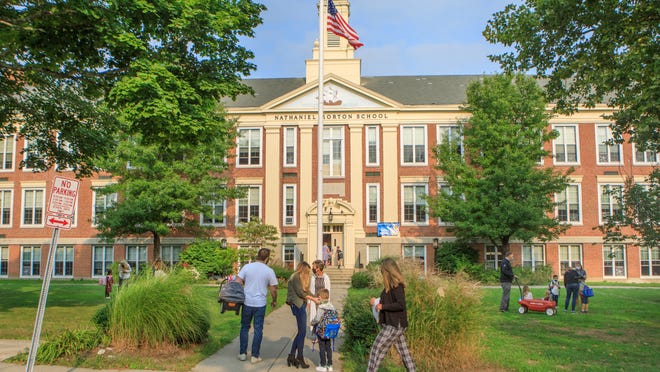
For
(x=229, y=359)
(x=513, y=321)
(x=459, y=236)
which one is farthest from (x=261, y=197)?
(x=229, y=359)

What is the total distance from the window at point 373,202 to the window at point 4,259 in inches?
996

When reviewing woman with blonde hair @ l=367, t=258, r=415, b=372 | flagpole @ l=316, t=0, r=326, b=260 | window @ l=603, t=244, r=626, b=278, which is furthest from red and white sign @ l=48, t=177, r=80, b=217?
window @ l=603, t=244, r=626, b=278

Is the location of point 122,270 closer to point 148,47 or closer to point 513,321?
point 148,47

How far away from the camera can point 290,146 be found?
121 ft

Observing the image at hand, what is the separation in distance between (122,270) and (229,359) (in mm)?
13096

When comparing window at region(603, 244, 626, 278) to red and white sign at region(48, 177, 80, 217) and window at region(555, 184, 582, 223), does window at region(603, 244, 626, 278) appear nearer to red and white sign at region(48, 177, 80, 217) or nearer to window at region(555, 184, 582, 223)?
window at region(555, 184, 582, 223)

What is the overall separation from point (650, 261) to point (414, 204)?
1565 cm

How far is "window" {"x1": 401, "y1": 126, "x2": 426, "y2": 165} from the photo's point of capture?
36.5 meters

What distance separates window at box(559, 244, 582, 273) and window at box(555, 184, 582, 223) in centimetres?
170

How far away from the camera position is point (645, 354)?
405 inches

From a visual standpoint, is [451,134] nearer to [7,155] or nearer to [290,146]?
[290,146]

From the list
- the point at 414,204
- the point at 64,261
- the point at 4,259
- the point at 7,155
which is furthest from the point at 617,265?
the point at 7,155

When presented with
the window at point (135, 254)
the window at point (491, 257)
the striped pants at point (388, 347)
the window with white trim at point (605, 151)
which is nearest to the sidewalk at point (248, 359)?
the striped pants at point (388, 347)

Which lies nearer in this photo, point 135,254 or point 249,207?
point 249,207
